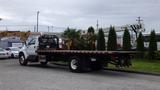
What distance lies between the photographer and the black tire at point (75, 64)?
19133 mm

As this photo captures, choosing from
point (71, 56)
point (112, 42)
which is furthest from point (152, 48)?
point (71, 56)

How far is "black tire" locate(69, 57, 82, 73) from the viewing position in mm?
19133

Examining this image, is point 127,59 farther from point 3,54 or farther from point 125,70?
point 3,54

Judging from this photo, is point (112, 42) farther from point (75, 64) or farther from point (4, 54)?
point (75, 64)

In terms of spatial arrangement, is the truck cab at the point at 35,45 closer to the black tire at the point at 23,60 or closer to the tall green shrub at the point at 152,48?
the black tire at the point at 23,60

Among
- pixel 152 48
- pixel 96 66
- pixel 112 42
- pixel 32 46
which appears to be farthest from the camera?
pixel 112 42

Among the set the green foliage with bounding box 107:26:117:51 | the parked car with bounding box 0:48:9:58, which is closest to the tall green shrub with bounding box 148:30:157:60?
the green foliage with bounding box 107:26:117:51

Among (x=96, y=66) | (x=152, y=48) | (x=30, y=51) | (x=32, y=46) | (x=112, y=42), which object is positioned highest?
(x=112, y=42)

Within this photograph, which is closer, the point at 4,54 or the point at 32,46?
the point at 32,46

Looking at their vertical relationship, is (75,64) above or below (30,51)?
below

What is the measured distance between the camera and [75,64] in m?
19.5

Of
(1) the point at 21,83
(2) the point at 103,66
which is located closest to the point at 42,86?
(1) the point at 21,83

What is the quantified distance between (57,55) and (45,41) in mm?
2210

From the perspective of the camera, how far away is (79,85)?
1353cm
